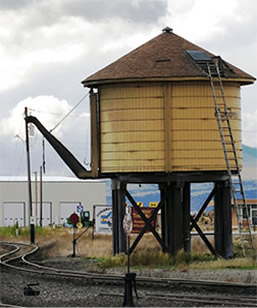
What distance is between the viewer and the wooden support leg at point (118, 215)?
1074 inches

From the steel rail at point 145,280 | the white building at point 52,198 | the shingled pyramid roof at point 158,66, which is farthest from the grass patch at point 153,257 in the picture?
the white building at point 52,198

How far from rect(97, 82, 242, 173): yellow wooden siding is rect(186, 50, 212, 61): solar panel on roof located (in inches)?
32.4

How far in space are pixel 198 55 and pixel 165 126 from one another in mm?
2527

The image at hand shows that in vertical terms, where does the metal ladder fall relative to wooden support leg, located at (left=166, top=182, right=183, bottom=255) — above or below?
above

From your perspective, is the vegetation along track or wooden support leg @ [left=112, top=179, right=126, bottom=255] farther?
wooden support leg @ [left=112, top=179, right=126, bottom=255]

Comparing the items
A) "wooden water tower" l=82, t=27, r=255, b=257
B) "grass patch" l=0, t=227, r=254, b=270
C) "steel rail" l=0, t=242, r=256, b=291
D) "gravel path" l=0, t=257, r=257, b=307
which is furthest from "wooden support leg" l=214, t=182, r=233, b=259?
"steel rail" l=0, t=242, r=256, b=291

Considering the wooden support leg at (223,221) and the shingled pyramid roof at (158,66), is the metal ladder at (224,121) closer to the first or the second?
the shingled pyramid roof at (158,66)

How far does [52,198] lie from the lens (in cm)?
7988

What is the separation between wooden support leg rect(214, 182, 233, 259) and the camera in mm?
27328

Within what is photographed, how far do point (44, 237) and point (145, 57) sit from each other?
718 inches

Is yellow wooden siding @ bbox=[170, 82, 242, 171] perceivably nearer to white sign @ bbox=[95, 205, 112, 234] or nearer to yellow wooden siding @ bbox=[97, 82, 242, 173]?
yellow wooden siding @ bbox=[97, 82, 242, 173]

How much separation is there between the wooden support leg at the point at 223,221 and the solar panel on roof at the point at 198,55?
3662mm

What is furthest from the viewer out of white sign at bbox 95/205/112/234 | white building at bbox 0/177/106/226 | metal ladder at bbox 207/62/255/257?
white building at bbox 0/177/106/226

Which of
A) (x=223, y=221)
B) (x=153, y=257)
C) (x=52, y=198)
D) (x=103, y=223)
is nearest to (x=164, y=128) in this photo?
(x=153, y=257)
